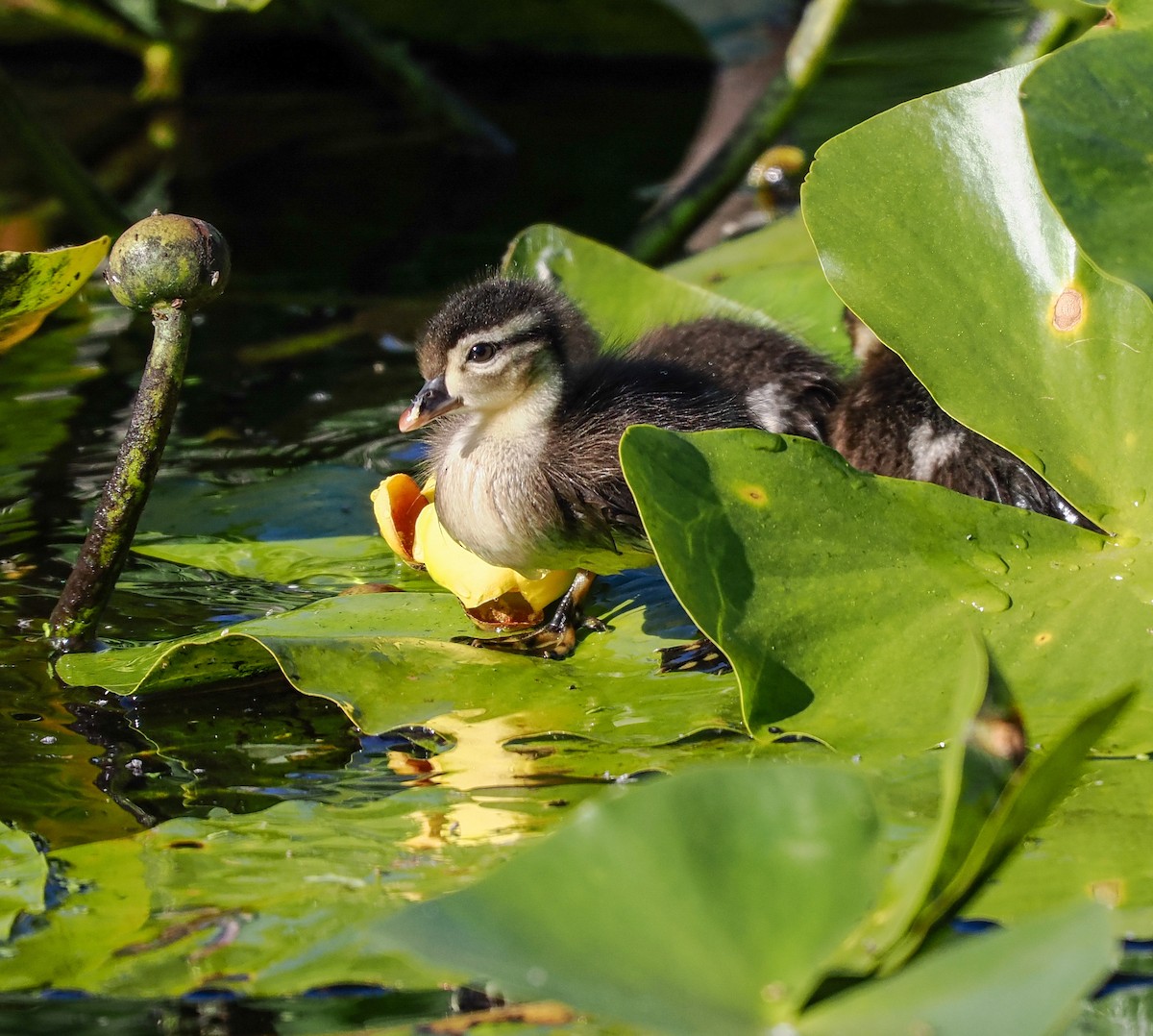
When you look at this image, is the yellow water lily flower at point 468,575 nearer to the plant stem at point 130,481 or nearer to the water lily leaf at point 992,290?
the plant stem at point 130,481

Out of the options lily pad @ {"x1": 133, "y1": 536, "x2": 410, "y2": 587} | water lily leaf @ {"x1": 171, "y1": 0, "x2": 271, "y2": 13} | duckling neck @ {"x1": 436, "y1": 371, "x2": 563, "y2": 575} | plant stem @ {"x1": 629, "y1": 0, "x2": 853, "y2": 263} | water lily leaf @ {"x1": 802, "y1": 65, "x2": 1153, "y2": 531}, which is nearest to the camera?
water lily leaf @ {"x1": 802, "y1": 65, "x2": 1153, "y2": 531}

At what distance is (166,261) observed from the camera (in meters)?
1.84

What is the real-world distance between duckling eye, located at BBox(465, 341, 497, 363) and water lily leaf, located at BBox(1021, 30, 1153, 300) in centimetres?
94

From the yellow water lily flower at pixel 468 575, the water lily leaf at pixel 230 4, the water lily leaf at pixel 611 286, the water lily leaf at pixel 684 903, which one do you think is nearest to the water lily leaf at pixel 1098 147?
the water lily leaf at pixel 684 903

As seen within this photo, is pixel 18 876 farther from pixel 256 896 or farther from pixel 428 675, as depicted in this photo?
pixel 428 675

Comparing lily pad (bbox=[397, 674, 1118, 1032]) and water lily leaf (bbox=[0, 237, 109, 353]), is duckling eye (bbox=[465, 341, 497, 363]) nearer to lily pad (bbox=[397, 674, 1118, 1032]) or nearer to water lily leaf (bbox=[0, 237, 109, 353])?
water lily leaf (bbox=[0, 237, 109, 353])

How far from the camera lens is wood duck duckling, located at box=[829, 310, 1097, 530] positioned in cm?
226

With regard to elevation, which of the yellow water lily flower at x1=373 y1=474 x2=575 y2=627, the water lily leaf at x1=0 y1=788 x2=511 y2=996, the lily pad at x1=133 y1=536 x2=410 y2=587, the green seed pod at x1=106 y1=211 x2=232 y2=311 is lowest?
the lily pad at x1=133 y1=536 x2=410 y2=587

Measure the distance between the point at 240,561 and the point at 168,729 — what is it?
56 cm

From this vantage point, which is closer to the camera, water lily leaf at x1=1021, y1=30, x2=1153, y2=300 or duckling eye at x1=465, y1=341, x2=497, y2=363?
water lily leaf at x1=1021, y1=30, x2=1153, y2=300

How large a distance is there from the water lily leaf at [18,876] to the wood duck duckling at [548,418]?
0.69m

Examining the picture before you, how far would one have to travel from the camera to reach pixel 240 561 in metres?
2.48

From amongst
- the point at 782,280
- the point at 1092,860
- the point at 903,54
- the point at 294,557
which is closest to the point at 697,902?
the point at 1092,860

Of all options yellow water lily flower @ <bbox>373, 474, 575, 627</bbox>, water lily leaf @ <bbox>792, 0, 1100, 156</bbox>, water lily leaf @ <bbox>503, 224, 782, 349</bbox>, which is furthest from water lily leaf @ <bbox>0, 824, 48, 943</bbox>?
water lily leaf @ <bbox>792, 0, 1100, 156</bbox>
